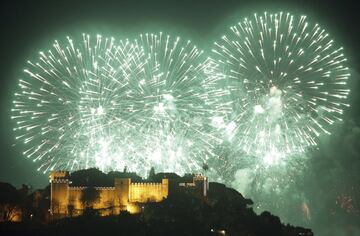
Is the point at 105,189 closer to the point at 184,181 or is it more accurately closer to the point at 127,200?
the point at 127,200

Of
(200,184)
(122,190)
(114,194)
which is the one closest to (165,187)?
(200,184)

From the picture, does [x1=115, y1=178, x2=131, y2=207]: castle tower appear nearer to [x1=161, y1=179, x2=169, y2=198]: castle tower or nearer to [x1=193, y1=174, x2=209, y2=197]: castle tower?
[x1=161, y1=179, x2=169, y2=198]: castle tower

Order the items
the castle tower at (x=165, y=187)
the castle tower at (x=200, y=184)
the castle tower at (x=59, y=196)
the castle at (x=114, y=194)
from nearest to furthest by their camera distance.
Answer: the castle tower at (x=59, y=196)
the castle at (x=114, y=194)
the castle tower at (x=165, y=187)
the castle tower at (x=200, y=184)

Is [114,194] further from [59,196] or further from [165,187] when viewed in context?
[59,196]

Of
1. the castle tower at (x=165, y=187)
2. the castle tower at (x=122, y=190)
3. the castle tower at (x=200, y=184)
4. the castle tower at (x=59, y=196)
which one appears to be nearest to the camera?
the castle tower at (x=59, y=196)

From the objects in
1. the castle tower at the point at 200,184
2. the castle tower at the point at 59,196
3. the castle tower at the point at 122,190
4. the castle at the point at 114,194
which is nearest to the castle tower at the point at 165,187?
the castle at the point at 114,194

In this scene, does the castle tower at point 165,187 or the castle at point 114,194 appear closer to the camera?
the castle at point 114,194

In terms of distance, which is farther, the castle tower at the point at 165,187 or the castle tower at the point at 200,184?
the castle tower at the point at 200,184

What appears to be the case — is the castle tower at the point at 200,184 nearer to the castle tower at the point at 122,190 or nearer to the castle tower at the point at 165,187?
the castle tower at the point at 165,187

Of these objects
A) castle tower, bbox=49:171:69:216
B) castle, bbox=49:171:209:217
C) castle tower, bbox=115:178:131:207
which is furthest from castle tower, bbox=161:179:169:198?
castle tower, bbox=49:171:69:216

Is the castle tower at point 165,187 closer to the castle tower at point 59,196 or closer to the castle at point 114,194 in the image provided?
the castle at point 114,194
